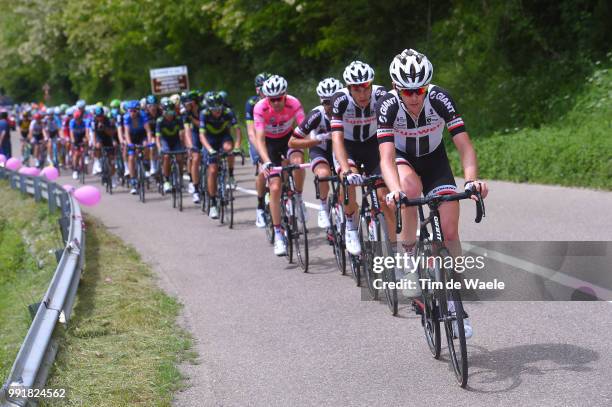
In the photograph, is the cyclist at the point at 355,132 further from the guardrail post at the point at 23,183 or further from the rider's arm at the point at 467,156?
the guardrail post at the point at 23,183

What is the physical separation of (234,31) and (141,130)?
1523 cm

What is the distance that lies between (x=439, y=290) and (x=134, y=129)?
1488 cm

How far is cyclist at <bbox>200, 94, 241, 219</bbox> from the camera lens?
47.8ft

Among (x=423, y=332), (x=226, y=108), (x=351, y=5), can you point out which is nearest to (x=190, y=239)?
(x=226, y=108)

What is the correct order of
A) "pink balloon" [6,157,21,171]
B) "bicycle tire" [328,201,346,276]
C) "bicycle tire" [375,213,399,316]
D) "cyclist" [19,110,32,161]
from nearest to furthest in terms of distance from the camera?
"bicycle tire" [375,213,399,316], "bicycle tire" [328,201,346,276], "pink balloon" [6,157,21,171], "cyclist" [19,110,32,161]

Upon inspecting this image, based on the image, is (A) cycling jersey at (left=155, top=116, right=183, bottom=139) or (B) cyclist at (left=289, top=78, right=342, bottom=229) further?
(A) cycling jersey at (left=155, top=116, right=183, bottom=139)

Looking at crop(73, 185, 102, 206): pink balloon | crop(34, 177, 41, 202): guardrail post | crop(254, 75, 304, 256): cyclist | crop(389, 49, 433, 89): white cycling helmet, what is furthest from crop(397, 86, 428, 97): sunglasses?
crop(34, 177, 41, 202): guardrail post

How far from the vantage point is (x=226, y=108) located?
48.5 ft

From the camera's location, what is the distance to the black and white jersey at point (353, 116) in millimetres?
8859

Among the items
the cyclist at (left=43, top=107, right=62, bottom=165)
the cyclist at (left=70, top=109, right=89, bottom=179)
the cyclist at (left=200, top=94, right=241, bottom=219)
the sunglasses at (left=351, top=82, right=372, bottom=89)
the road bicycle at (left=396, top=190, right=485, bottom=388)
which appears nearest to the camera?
the road bicycle at (left=396, top=190, right=485, bottom=388)

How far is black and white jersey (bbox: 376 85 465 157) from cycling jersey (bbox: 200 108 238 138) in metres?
7.91

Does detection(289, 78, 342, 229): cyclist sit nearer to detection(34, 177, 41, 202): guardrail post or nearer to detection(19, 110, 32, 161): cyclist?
detection(34, 177, 41, 202): guardrail post

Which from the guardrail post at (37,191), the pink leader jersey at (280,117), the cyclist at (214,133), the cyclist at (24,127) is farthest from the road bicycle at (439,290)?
the cyclist at (24,127)

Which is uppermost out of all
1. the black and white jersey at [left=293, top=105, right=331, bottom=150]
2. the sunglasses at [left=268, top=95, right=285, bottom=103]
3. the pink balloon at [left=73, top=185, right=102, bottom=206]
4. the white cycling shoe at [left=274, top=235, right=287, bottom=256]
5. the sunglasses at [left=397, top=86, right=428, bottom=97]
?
the sunglasses at [left=268, top=95, right=285, bottom=103]
